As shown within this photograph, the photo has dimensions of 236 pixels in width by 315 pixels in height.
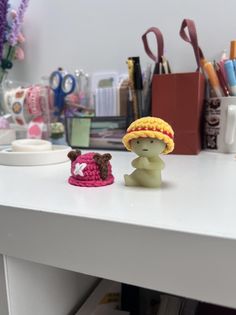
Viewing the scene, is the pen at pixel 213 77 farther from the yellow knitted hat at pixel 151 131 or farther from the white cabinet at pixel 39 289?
the white cabinet at pixel 39 289

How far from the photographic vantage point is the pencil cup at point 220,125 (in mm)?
547

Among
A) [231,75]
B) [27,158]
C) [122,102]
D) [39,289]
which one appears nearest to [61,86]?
[122,102]

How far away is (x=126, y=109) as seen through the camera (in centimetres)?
69

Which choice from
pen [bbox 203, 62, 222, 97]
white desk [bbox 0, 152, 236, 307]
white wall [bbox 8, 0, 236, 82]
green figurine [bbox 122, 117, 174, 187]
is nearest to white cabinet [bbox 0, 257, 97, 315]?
white desk [bbox 0, 152, 236, 307]

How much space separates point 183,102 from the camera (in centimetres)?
58

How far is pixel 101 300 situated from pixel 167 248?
0.26 m

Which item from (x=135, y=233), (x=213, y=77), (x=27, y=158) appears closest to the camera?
(x=135, y=233)

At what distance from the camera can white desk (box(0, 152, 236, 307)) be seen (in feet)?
0.68

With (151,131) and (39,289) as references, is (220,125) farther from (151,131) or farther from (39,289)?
(39,289)

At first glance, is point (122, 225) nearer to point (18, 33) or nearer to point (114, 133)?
point (114, 133)

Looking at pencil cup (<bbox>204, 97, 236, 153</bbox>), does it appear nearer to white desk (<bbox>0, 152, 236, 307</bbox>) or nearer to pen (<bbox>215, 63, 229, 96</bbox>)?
pen (<bbox>215, 63, 229, 96</bbox>)

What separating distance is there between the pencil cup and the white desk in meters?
0.24

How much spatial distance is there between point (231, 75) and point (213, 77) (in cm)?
4

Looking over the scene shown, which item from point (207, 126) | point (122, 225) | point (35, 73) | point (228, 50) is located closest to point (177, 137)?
point (207, 126)
